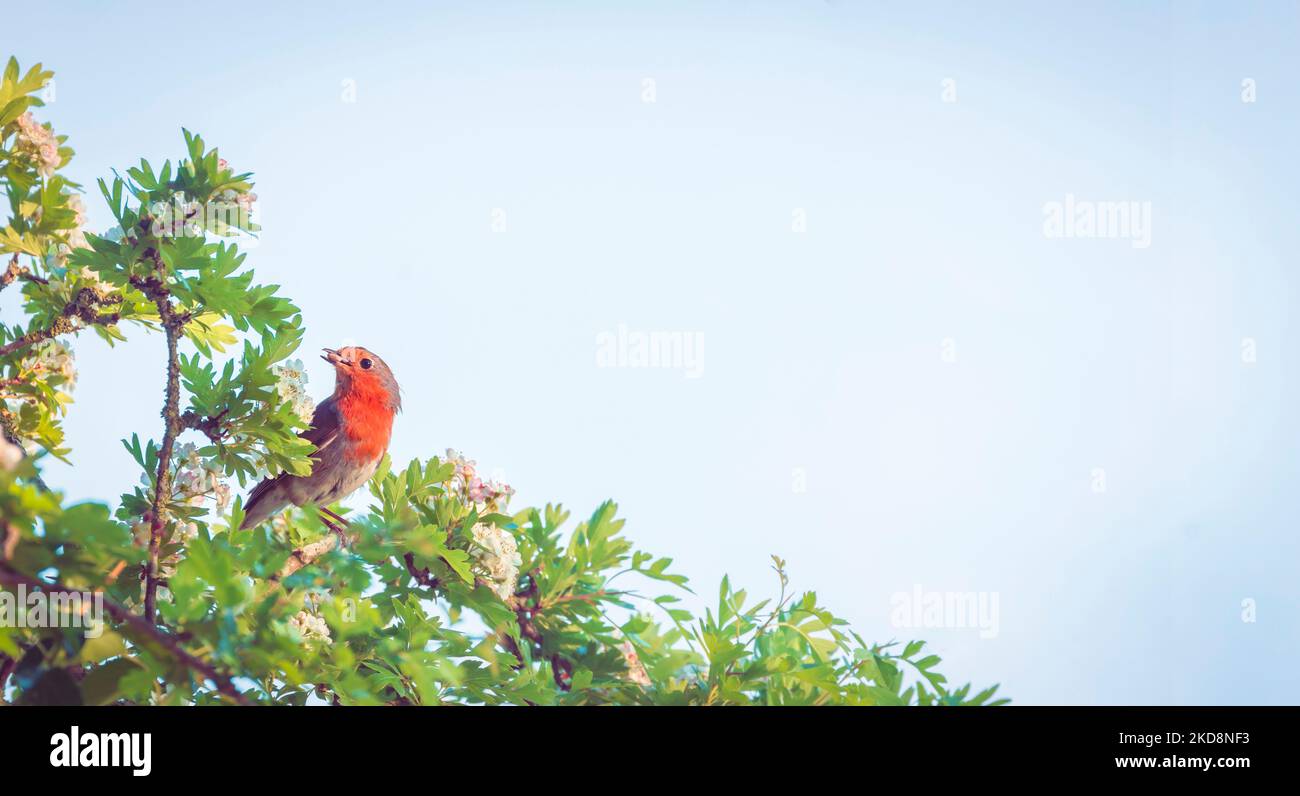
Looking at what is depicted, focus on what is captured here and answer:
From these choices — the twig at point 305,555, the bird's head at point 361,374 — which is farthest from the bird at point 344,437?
the twig at point 305,555

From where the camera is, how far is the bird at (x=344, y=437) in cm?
220

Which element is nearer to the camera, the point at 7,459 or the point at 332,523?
the point at 7,459

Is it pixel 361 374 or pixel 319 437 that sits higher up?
pixel 361 374

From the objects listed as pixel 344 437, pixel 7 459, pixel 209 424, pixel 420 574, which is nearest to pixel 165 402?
pixel 209 424

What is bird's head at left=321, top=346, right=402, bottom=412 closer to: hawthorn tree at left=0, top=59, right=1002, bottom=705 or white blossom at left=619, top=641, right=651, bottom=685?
hawthorn tree at left=0, top=59, right=1002, bottom=705

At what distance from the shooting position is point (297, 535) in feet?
4.71

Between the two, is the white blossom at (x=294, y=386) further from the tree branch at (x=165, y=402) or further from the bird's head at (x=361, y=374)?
the bird's head at (x=361, y=374)

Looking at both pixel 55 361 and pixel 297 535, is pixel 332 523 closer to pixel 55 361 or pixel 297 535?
pixel 297 535

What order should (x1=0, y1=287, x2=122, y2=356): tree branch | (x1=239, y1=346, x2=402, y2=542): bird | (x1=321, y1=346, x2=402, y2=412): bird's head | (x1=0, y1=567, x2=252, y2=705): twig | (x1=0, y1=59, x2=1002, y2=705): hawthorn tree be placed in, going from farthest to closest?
(x1=321, y1=346, x2=402, y2=412): bird's head, (x1=239, y1=346, x2=402, y2=542): bird, (x1=0, y1=287, x2=122, y2=356): tree branch, (x1=0, y1=59, x2=1002, y2=705): hawthorn tree, (x1=0, y1=567, x2=252, y2=705): twig

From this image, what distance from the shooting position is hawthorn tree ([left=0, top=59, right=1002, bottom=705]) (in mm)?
1058

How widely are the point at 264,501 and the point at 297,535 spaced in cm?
91

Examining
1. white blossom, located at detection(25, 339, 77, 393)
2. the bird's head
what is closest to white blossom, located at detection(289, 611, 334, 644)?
white blossom, located at detection(25, 339, 77, 393)
